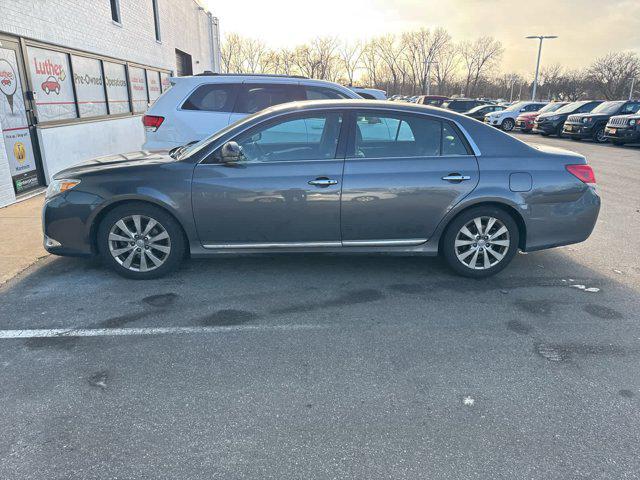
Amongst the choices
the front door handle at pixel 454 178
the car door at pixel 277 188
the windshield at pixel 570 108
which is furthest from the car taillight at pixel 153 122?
the windshield at pixel 570 108

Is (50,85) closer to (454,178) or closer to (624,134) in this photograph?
(454,178)

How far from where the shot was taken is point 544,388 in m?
2.89

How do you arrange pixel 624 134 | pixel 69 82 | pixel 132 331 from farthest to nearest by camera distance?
pixel 624 134 → pixel 69 82 → pixel 132 331

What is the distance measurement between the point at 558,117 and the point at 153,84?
17.9 m

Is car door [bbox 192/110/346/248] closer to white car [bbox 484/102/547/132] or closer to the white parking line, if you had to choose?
the white parking line

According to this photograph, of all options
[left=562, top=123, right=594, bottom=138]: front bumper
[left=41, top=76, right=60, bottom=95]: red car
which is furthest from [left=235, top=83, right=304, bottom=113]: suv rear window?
[left=562, top=123, right=594, bottom=138]: front bumper

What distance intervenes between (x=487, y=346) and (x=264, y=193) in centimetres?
228

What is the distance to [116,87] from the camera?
12500mm

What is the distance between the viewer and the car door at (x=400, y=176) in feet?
14.1

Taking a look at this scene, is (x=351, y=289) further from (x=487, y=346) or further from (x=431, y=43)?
(x=431, y=43)

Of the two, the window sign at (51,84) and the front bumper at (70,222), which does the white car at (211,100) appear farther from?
the window sign at (51,84)

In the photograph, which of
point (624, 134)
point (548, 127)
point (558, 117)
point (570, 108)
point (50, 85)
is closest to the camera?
point (50, 85)

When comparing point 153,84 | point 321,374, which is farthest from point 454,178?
point 153,84

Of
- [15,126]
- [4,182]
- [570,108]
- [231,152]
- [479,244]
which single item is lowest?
[479,244]
